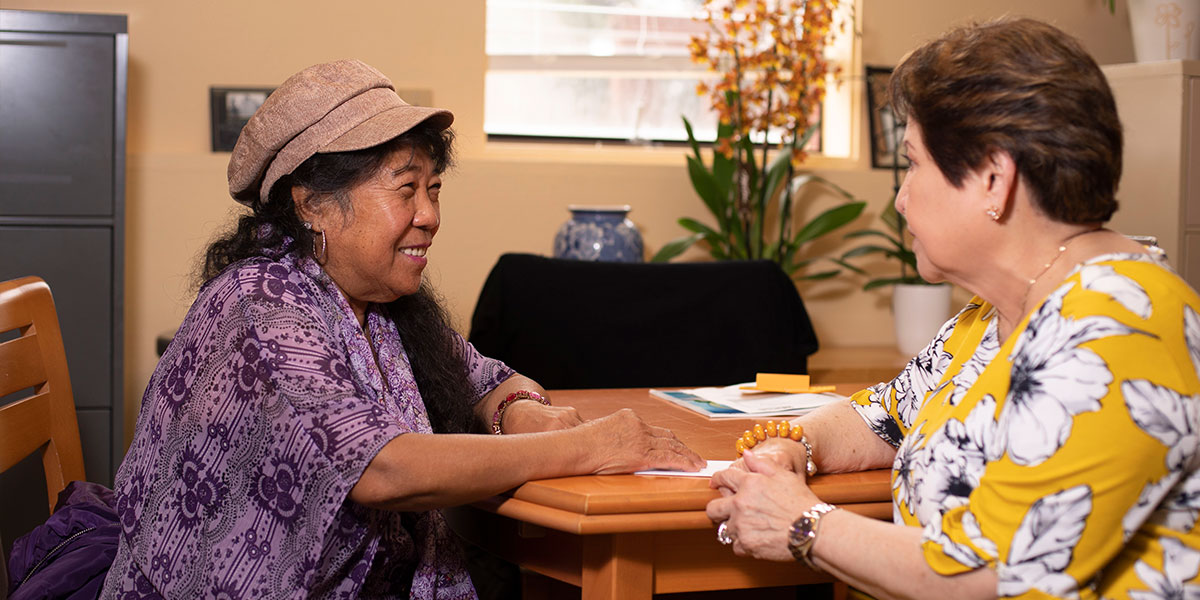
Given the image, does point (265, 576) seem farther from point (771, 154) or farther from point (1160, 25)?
point (1160, 25)

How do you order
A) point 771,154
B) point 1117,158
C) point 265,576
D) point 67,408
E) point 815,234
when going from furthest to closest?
point 771,154 < point 815,234 < point 67,408 < point 265,576 < point 1117,158

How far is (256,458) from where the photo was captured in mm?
1379

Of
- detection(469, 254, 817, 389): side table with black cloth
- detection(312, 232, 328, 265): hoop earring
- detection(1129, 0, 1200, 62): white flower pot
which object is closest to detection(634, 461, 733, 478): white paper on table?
detection(312, 232, 328, 265): hoop earring

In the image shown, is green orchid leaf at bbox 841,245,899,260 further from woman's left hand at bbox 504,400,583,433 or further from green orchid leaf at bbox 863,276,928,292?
woman's left hand at bbox 504,400,583,433

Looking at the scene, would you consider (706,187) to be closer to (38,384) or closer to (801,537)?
(38,384)

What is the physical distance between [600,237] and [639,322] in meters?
0.68

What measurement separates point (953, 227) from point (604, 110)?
119 inches

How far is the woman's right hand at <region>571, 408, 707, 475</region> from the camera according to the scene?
1.44m

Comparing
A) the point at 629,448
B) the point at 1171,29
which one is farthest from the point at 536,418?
the point at 1171,29

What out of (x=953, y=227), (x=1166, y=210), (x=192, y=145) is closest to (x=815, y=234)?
(x=1166, y=210)

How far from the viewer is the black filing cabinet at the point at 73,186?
118 inches

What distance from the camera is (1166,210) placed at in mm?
3639

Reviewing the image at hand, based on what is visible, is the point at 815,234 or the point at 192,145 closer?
the point at 192,145

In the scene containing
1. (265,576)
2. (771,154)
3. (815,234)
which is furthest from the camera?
(771,154)
